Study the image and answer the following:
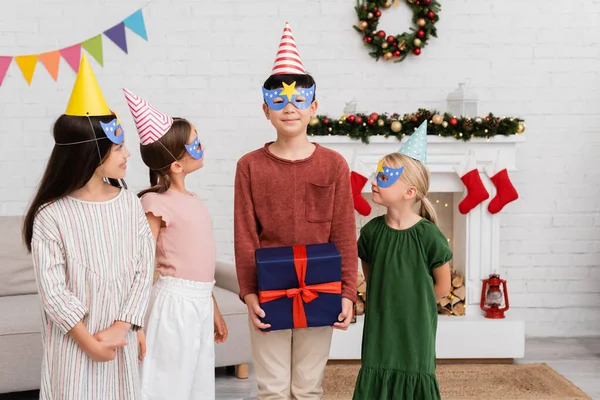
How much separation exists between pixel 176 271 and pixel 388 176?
755 millimetres

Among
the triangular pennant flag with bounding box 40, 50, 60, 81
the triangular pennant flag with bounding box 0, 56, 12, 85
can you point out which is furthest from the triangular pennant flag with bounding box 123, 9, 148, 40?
the triangular pennant flag with bounding box 0, 56, 12, 85

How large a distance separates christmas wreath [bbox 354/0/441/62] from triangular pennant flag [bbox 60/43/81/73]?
158cm

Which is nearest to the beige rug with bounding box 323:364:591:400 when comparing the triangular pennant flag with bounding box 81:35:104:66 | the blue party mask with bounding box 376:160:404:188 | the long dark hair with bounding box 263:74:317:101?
the blue party mask with bounding box 376:160:404:188

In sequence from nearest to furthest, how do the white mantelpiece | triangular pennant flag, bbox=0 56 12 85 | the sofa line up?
1. the sofa
2. the white mantelpiece
3. triangular pennant flag, bbox=0 56 12 85

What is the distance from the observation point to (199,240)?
2471 mm

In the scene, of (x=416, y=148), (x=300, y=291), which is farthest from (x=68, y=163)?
(x=416, y=148)

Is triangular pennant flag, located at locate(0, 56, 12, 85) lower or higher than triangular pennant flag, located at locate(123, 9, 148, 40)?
lower

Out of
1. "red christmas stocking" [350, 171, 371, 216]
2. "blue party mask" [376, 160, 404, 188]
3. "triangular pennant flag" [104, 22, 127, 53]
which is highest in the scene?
"triangular pennant flag" [104, 22, 127, 53]

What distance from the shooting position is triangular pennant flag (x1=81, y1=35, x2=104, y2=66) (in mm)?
4363

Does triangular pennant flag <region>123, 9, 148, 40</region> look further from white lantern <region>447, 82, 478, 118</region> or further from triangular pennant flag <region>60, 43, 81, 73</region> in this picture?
white lantern <region>447, 82, 478, 118</region>

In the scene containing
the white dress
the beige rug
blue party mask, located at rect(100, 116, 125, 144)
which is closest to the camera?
the white dress

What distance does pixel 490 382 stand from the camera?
366cm

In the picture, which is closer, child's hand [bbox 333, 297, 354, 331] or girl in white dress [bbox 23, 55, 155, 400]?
girl in white dress [bbox 23, 55, 155, 400]

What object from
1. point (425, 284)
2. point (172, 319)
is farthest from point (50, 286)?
point (425, 284)
